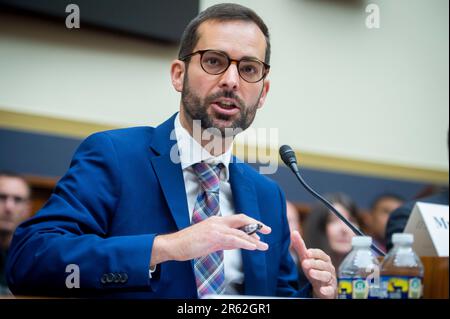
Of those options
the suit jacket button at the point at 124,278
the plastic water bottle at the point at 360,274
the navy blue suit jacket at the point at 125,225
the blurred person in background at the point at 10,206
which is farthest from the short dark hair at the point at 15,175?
the plastic water bottle at the point at 360,274

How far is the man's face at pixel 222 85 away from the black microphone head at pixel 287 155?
13 cm

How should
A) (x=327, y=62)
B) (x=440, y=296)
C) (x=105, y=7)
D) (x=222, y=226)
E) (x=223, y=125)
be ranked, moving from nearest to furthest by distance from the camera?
(x=222, y=226), (x=223, y=125), (x=105, y=7), (x=440, y=296), (x=327, y=62)

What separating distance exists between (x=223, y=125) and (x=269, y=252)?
1.03 feet

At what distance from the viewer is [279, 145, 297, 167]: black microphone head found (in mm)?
1635

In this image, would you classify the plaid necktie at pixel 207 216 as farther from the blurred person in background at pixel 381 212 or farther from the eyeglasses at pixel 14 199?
the blurred person in background at pixel 381 212

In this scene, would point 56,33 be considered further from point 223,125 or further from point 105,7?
point 223,125

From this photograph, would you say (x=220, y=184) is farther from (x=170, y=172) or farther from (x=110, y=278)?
(x=110, y=278)

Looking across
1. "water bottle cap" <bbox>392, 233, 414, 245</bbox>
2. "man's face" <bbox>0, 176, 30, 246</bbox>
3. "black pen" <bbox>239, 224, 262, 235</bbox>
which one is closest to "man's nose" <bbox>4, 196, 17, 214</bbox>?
"man's face" <bbox>0, 176, 30, 246</bbox>

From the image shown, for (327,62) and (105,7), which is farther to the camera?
(327,62)

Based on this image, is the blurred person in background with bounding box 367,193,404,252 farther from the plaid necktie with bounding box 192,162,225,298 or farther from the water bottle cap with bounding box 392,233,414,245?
the plaid necktie with bounding box 192,162,225,298

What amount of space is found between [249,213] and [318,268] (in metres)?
0.20

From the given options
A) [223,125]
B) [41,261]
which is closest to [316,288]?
[223,125]

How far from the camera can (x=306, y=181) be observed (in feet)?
5.65

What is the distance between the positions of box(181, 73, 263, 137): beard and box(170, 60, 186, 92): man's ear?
14 millimetres
